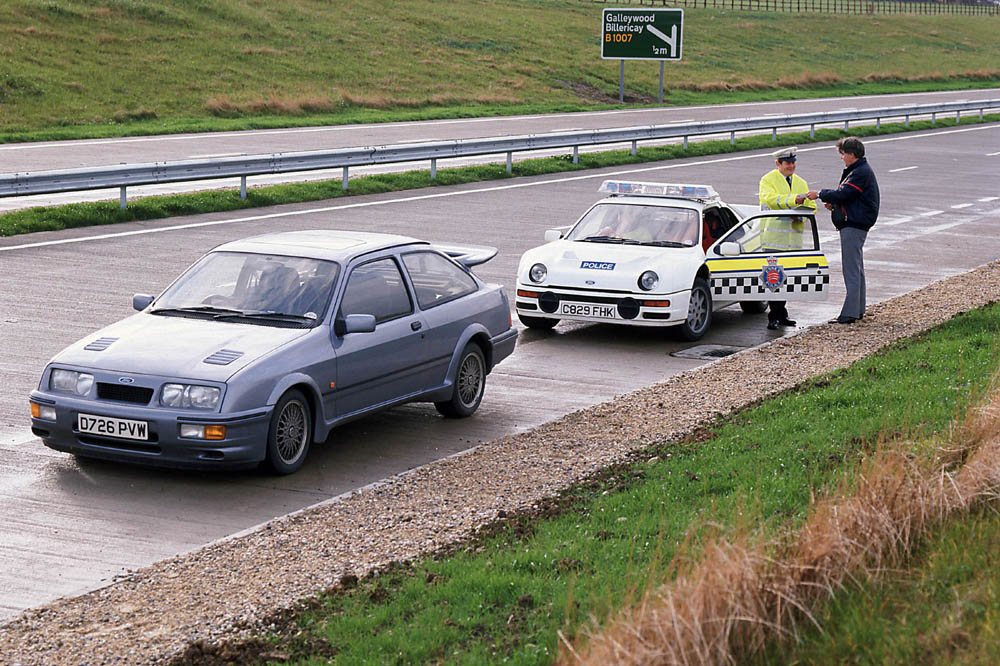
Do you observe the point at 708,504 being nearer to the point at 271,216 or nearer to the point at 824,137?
the point at 271,216

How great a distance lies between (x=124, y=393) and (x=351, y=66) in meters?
50.0

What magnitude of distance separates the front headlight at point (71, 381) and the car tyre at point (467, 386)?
2798 mm

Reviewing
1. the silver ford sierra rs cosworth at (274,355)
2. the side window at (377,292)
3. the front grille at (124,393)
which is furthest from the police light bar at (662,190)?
the front grille at (124,393)

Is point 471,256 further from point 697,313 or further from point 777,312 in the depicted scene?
point 777,312

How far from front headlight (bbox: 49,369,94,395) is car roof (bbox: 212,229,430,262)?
1626 millimetres

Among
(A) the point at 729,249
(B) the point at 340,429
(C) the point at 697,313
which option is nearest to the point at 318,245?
(B) the point at 340,429

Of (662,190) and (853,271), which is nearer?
(853,271)

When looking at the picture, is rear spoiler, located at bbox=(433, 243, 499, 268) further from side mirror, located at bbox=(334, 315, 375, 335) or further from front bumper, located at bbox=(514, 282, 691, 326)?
side mirror, located at bbox=(334, 315, 375, 335)

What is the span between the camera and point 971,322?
1355 cm

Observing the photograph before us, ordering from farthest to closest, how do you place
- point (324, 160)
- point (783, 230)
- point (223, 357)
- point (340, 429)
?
point (324, 160) → point (783, 230) → point (340, 429) → point (223, 357)

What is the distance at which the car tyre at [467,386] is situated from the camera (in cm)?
1048

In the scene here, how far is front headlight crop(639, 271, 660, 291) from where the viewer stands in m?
13.7

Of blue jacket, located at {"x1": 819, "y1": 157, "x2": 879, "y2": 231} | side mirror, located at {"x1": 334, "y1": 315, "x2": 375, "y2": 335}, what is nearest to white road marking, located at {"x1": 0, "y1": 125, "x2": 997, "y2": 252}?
blue jacket, located at {"x1": 819, "y1": 157, "x2": 879, "y2": 231}

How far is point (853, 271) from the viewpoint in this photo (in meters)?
14.5
